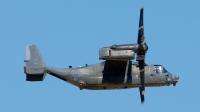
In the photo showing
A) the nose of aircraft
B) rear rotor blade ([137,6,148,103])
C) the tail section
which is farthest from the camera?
the nose of aircraft

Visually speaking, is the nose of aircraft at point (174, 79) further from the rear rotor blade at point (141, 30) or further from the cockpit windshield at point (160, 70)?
the rear rotor blade at point (141, 30)

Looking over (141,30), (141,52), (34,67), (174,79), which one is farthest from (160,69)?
(34,67)

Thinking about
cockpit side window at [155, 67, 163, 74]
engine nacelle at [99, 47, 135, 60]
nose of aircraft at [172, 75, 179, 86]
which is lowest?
nose of aircraft at [172, 75, 179, 86]

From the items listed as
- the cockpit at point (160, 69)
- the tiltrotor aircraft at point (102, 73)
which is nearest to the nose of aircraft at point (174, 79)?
the cockpit at point (160, 69)

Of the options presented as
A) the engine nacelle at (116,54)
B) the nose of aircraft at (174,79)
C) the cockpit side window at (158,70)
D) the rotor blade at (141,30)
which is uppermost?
the rotor blade at (141,30)

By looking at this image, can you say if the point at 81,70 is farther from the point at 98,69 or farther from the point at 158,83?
the point at 158,83

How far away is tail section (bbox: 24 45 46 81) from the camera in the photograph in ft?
247

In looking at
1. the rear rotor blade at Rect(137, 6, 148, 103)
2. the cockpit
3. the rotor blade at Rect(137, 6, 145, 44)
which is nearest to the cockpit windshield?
the cockpit

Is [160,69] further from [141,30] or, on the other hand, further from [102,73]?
[102,73]

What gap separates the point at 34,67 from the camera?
7538 centimetres

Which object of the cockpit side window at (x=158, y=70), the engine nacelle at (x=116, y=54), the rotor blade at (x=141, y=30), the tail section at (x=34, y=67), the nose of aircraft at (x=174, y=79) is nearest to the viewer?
the engine nacelle at (x=116, y=54)

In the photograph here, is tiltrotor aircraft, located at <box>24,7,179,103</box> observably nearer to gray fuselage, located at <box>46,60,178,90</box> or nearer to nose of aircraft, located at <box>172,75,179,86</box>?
gray fuselage, located at <box>46,60,178,90</box>

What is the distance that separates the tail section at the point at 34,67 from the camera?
247 ft

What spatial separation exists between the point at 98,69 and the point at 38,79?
630 cm
